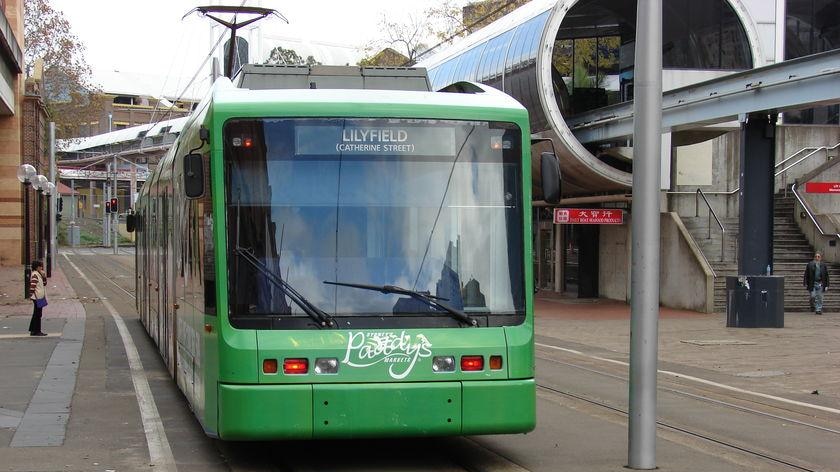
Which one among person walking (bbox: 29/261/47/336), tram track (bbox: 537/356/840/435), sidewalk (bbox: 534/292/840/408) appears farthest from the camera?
person walking (bbox: 29/261/47/336)

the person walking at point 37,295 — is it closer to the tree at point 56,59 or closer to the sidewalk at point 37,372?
the sidewalk at point 37,372

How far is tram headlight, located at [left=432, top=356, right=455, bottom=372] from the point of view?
8078 millimetres

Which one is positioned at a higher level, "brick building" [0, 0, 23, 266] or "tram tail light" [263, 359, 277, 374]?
"brick building" [0, 0, 23, 266]

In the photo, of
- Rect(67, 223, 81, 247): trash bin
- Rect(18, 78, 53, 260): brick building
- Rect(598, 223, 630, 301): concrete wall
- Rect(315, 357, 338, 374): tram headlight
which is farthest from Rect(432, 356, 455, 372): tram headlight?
Rect(67, 223, 81, 247): trash bin

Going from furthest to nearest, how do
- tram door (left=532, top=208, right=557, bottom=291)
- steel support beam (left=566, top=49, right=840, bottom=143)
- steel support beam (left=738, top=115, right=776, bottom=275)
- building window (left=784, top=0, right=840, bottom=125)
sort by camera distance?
building window (left=784, top=0, right=840, bottom=125)
tram door (left=532, top=208, right=557, bottom=291)
steel support beam (left=738, top=115, right=776, bottom=275)
steel support beam (left=566, top=49, right=840, bottom=143)

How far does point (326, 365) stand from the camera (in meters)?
7.98

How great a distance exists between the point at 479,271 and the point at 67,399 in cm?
655

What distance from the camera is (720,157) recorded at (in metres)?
35.2

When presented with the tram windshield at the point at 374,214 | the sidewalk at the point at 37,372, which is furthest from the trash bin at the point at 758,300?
the tram windshield at the point at 374,214

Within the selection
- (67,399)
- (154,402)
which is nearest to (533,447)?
(154,402)

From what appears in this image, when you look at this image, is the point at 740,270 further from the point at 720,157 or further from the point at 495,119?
the point at 495,119

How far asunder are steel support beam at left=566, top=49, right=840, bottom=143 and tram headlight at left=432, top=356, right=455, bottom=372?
14979mm

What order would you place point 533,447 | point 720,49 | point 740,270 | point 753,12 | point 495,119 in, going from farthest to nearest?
point 753,12 < point 720,49 < point 740,270 < point 533,447 < point 495,119

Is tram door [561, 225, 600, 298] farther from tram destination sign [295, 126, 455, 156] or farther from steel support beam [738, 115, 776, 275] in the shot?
tram destination sign [295, 126, 455, 156]
